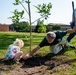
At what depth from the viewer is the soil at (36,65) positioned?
6408 millimetres

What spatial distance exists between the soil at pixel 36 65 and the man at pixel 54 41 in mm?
250

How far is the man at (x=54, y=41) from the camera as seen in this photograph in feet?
23.4

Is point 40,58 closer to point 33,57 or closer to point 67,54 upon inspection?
point 33,57

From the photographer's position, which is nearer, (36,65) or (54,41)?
(36,65)

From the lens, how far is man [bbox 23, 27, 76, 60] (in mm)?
7145

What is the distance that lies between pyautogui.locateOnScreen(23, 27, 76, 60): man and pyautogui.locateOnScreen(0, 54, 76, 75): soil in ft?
0.82

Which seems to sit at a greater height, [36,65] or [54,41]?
[54,41]

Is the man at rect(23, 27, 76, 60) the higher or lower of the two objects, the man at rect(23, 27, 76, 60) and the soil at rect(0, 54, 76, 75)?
the higher

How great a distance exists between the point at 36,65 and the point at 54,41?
1.06 metres

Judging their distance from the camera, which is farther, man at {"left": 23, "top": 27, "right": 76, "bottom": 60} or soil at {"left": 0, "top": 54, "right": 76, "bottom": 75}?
man at {"left": 23, "top": 27, "right": 76, "bottom": 60}

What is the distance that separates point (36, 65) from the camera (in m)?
7.15

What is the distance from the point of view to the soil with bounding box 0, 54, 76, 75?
6408 mm

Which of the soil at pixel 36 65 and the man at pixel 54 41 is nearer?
the soil at pixel 36 65

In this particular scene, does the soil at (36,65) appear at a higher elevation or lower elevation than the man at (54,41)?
lower
